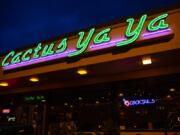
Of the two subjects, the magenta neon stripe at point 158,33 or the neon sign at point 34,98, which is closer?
the magenta neon stripe at point 158,33

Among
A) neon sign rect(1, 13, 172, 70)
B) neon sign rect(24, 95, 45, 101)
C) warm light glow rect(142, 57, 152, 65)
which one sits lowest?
neon sign rect(24, 95, 45, 101)

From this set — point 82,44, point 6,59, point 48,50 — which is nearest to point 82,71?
point 82,44

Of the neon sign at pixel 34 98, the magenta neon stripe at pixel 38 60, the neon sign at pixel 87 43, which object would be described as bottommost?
the neon sign at pixel 34 98

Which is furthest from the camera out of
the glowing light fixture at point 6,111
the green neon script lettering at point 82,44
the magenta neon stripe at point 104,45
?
the glowing light fixture at point 6,111

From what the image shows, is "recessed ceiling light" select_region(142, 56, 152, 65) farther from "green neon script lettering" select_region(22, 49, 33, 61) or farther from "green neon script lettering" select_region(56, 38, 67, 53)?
"green neon script lettering" select_region(22, 49, 33, 61)

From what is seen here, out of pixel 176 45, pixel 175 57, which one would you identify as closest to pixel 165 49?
pixel 176 45

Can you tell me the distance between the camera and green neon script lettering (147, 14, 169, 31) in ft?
31.0

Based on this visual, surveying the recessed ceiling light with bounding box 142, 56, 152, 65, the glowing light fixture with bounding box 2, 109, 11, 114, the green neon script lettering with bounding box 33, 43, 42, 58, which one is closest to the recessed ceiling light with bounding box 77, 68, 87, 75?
the green neon script lettering with bounding box 33, 43, 42, 58

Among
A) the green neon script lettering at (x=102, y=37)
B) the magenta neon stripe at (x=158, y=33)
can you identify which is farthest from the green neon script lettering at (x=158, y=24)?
the green neon script lettering at (x=102, y=37)

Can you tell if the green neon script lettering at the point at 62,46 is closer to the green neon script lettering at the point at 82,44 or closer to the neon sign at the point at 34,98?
the green neon script lettering at the point at 82,44

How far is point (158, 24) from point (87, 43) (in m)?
2.86

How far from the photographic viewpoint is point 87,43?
11156 mm

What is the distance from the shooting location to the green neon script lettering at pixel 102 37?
1073 cm

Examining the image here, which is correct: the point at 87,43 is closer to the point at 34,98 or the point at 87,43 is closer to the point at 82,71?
the point at 82,71
